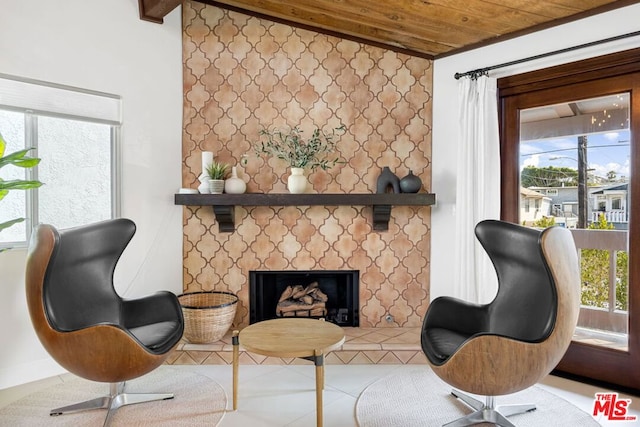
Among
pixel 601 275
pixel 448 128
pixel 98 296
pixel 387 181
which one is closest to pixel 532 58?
pixel 448 128

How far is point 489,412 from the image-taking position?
2277 millimetres

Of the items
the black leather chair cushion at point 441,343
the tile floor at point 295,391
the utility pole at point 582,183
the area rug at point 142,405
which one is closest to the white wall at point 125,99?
the area rug at point 142,405

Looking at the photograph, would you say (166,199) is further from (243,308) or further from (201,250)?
(243,308)

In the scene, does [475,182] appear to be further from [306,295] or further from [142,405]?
[142,405]

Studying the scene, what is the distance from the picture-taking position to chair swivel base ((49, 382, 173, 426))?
239 cm

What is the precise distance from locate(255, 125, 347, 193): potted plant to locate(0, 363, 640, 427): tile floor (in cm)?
165

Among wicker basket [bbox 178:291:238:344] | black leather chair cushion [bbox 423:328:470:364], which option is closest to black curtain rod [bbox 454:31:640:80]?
black leather chair cushion [bbox 423:328:470:364]

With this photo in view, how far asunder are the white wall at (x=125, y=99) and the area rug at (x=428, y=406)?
198cm

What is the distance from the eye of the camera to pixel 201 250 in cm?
366

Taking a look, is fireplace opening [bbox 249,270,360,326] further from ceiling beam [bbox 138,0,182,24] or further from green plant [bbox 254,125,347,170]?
ceiling beam [bbox 138,0,182,24]

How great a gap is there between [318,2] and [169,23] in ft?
4.37

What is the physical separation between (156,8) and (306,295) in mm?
2641

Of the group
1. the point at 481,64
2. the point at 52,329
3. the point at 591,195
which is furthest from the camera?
the point at 481,64

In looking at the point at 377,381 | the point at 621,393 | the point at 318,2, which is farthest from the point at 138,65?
the point at 621,393
